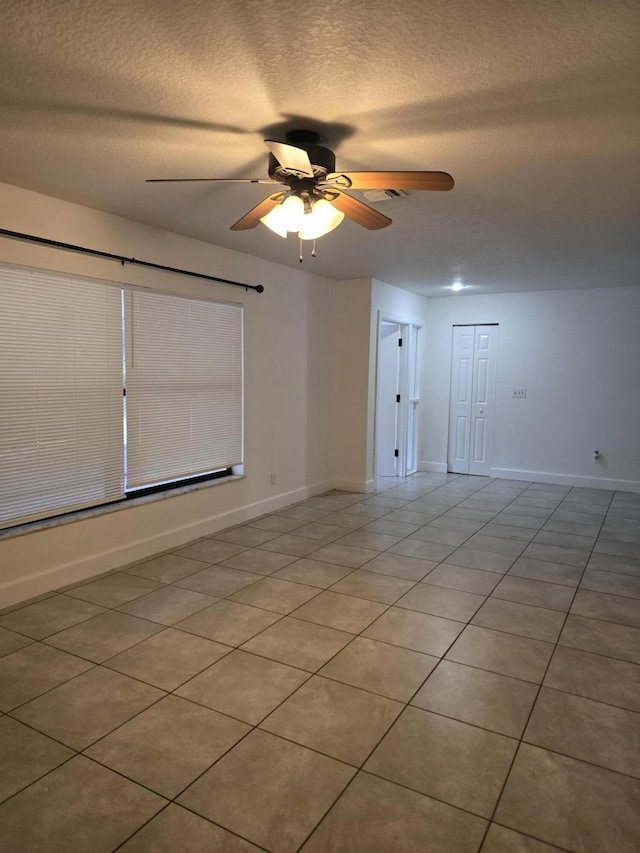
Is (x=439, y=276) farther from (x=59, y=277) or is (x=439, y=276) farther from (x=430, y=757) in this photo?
(x=430, y=757)

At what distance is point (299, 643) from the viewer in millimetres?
2727

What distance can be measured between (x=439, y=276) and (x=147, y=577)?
4.04 m

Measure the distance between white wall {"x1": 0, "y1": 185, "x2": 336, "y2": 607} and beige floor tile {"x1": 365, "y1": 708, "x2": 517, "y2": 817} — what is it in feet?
7.62

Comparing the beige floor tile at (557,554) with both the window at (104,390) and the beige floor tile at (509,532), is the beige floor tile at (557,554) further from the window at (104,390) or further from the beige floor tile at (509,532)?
the window at (104,390)

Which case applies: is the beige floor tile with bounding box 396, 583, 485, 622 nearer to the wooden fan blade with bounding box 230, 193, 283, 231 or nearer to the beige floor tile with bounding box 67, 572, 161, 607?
the beige floor tile with bounding box 67, 572, 161, 607

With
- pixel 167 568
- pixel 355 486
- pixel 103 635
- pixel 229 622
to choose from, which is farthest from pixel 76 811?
pixel 355 486

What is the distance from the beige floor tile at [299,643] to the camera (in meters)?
2.58

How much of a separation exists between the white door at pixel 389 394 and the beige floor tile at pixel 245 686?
15.3 ft

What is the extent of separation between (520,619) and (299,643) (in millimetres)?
1258

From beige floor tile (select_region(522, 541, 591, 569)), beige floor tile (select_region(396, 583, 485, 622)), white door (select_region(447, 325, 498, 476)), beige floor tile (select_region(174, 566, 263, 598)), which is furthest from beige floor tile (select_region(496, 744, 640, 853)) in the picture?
white door (select_region(447, 325, 498, 476))

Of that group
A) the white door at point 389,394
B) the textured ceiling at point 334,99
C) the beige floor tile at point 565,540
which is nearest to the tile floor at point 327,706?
the beige floor tile at point 565,540

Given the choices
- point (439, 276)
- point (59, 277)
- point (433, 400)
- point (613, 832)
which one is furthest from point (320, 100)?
point (433, 400)

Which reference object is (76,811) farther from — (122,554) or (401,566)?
(401,566)

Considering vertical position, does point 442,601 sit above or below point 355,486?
below
